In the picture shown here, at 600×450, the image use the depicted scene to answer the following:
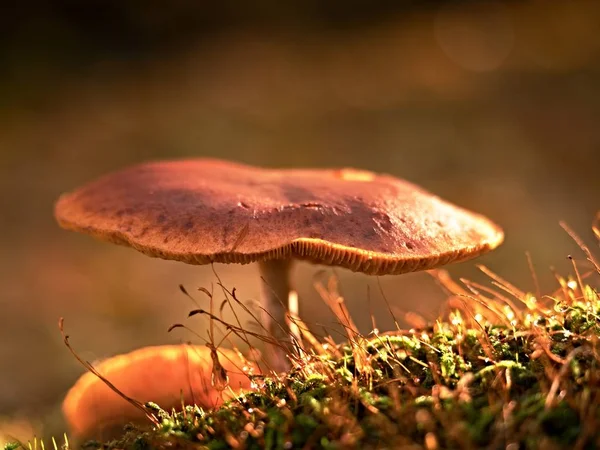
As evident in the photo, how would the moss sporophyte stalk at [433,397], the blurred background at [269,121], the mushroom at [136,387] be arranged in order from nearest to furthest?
the moss sporophyte stalk at [433,397], the mushroom at [136,387], the blurred background at [269,121]

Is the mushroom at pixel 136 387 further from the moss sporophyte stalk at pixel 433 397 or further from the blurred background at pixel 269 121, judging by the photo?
the blurred background at pixel 269 121

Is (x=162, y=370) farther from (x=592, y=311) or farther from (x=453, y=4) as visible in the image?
(x=453, y=4)

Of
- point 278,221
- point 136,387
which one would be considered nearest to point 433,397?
point 278,221

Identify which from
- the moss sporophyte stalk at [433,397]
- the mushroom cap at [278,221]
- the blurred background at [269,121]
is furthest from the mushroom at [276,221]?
the blurred background at [269,121]

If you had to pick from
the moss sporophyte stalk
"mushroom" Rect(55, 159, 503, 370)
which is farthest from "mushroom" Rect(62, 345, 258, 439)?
the moss sporophyte stalk

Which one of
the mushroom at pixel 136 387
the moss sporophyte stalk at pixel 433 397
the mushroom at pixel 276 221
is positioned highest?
the mushroom at pixel 276 221
